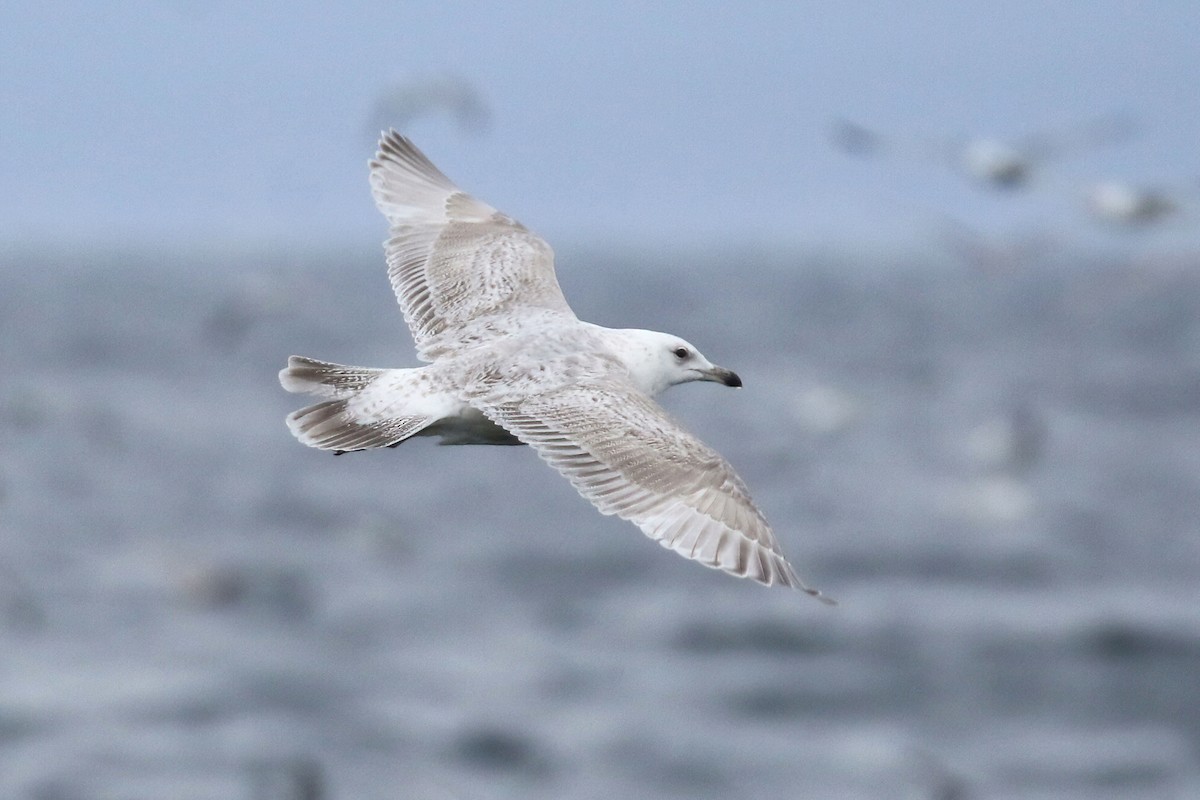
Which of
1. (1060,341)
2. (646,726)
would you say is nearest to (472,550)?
(646,726)

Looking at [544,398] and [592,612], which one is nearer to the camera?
[544,398]

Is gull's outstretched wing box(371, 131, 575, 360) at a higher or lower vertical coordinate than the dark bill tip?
higher

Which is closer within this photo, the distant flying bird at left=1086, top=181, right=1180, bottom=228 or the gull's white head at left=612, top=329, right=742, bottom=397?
the gull's white head at left=612, top=329, right=742, bottom=397

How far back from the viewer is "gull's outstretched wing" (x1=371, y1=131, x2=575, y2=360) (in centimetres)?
867

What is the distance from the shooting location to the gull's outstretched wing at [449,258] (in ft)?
28.5

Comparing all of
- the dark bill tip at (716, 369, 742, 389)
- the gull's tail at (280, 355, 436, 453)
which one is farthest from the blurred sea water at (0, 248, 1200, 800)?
the gull's tail at (280, 355, 436, 453)

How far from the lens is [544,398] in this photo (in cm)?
749

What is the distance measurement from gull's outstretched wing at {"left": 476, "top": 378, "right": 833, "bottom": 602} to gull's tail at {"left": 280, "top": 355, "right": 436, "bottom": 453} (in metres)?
0.41

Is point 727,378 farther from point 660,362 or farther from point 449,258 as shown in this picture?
point 449,258

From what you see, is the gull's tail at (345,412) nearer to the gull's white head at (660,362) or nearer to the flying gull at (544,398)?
the flying gull at (544,398)

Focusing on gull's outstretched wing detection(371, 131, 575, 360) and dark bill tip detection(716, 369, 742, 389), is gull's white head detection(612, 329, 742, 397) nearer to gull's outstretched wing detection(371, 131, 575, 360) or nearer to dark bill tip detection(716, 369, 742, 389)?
dark bill tip detection(716, 369, 742, 389)

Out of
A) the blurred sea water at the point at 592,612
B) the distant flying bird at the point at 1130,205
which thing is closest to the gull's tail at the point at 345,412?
the blurred sea water at the point at 592,612

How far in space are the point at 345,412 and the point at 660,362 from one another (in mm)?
1446

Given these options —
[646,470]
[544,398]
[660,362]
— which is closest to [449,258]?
[660,362]
